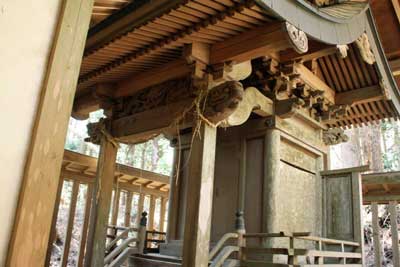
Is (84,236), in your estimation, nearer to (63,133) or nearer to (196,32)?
(196,32)

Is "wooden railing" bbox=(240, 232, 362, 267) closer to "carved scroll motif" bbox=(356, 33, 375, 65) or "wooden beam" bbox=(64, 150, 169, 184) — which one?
"carved scroll motif" bbox=(356, 33, 375, 65)

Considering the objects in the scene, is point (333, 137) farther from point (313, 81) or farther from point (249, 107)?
point (249, 107)

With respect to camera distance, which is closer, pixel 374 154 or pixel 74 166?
pixel 74 166

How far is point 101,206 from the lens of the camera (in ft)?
19.3

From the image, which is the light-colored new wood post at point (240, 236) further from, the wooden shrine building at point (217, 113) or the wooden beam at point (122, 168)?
the wooden beam at point (122, 168)

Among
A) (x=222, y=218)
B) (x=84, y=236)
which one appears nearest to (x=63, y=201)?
(x=84, y=236)

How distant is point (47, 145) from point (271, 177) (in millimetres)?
4204

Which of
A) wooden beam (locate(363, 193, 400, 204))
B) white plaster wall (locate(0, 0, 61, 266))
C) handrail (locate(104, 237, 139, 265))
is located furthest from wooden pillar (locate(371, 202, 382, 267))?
white plaster wall (locate(0, 0, 61, 266))

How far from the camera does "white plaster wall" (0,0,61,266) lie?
146 centimetres

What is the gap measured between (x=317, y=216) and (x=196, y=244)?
3.17m

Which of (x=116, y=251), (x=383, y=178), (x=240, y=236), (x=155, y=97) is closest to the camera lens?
(x=240, y=236)

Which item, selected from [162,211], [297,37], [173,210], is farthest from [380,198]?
[297,37]

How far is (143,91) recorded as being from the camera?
5891 millimetres

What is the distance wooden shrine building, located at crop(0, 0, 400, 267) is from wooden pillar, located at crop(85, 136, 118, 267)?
2 centimetres
